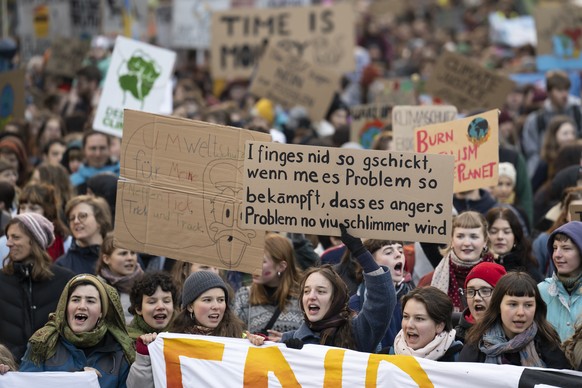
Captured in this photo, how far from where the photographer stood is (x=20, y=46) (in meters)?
17.7

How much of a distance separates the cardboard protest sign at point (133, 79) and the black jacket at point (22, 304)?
356 cm

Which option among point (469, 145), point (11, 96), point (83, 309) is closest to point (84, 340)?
point (83, 309)

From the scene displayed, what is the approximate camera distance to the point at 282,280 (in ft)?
24.6

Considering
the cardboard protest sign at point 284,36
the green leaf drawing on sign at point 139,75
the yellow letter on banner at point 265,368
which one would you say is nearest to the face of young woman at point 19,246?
the yellow letter on banner at point 265,368

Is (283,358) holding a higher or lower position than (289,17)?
lower

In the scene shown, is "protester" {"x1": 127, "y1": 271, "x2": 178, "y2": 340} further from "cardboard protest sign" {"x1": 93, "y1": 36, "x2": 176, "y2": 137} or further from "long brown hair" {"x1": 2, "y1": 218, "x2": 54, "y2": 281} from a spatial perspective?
"cardboard protest sign" {"x1": 93, "y1": 36, "x2": 176, "y2": 137}

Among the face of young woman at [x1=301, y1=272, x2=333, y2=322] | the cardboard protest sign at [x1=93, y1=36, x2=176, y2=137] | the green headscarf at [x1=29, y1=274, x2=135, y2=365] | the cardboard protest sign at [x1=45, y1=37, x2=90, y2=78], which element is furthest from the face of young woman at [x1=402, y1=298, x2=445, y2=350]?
the cardboard protest sign at [x1=45, y1=37, x2=90, y2=78]

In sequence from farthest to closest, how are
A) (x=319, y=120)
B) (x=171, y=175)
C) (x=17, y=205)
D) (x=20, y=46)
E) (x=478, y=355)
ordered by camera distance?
(x=20, y=46) < (x=319, y=120) < (x=17, y=205) < (x=171, y=175) < (x=478, y=355)

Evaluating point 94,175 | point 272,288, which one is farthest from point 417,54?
point 272,288

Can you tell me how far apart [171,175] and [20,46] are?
10922mm

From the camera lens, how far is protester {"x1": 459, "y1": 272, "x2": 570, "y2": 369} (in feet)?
19.6

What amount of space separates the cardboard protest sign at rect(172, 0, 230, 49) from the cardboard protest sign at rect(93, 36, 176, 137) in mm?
6984

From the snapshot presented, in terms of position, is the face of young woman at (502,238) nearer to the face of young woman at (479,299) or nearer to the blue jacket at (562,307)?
the blue jacket at (562,307)

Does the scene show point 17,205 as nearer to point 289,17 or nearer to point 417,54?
point 289,17
